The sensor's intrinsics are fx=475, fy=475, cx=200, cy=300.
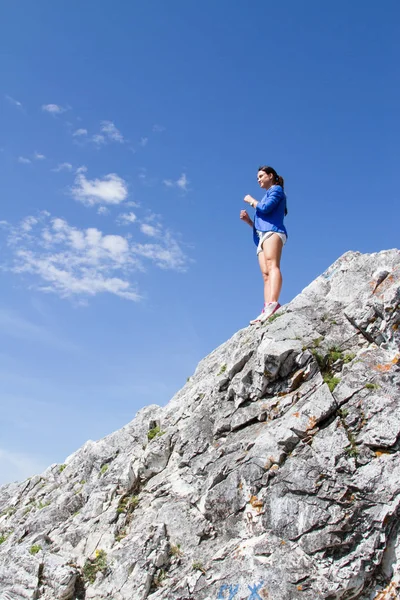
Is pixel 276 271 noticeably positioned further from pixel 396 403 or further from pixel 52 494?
pixel 52 494

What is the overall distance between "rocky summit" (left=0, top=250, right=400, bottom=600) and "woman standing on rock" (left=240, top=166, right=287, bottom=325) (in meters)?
0.87

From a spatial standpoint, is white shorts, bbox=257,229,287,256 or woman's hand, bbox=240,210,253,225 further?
woman's hand, bbox=240,210,253,225

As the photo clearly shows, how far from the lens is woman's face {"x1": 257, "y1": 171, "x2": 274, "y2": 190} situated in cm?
1433

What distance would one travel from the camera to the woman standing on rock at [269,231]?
13.6m

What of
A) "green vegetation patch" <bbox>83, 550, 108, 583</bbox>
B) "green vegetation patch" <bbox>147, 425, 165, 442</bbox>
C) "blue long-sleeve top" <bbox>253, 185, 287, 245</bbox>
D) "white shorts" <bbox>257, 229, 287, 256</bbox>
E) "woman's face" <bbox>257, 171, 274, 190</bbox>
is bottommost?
"green vegetation patch" <bbox>83, 550, 108, 583</bbox>

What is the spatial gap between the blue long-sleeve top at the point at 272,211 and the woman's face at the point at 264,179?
1.07ft

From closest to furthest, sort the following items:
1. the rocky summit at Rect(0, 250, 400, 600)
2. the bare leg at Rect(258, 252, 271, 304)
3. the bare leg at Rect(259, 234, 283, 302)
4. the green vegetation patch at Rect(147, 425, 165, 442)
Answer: the rocky summit at Rect(0, 250, 400, 600)
the green vegetation patch at Rect(147, 425, 165, 442)
the bare leg at Rect(259, 234, 283, 302)
the bare leg at Rect(258, 252, 271, 304)

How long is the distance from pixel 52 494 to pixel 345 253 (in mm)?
11628

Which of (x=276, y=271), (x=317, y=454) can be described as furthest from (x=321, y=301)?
(x=317, y=454)

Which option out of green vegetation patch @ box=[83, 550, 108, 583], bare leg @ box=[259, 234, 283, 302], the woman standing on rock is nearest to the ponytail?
the woman standing on rock

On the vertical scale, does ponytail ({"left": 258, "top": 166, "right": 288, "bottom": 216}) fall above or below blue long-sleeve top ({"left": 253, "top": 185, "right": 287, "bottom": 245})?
above

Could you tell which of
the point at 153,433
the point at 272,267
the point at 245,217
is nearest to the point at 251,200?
the point at 245,217

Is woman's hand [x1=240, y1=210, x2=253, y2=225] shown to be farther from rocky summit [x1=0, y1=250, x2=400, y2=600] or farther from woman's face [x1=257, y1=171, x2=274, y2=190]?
rocky summit [x1=0, y1=250, x2=400, y2=600]

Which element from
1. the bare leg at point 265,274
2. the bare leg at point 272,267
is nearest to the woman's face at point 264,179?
the bare leg at point 272,267
